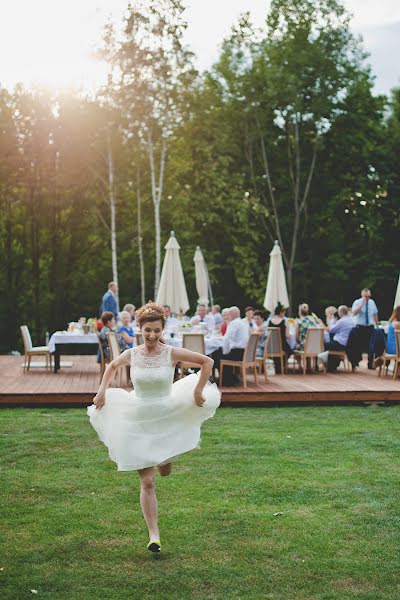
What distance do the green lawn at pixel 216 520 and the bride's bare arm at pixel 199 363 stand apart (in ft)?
3.07

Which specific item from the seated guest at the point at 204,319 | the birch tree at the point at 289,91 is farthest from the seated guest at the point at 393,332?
the birch tree at the point at 289,91

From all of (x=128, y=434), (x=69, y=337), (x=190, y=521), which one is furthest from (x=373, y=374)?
(x=128, y=434)

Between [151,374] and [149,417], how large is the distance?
0.26 metres

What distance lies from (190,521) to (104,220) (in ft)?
82.1

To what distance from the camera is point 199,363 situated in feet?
17.7

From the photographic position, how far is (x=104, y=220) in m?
30.7

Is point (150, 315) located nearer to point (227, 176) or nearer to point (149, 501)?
point (149, 501)

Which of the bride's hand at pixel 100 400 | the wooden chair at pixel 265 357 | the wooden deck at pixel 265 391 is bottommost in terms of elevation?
the wooden deck at pixel 265 391

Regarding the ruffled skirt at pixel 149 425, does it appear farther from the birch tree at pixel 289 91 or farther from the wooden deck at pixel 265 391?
the birch tree at pixel 289 91

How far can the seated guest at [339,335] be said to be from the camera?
1559cm

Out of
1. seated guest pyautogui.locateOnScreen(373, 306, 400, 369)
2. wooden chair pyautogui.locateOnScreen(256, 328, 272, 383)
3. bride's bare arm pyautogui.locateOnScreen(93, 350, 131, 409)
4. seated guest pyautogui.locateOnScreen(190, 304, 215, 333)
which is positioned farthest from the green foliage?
bride's bare arm pyautogui.locateOnScreen(93, 350, 131, 409)

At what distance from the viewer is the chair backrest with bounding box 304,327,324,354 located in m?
15.1

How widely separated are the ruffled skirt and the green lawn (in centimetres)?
61

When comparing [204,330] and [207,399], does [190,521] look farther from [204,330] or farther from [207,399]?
[204,330]
